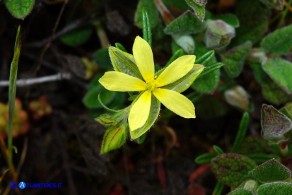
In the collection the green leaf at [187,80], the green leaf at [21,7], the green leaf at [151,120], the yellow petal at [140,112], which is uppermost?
the green leaf at [21,7]

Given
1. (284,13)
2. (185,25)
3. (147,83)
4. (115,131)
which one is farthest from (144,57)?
(284,13)

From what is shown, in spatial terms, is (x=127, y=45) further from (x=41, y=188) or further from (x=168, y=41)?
(x=41, y=188)

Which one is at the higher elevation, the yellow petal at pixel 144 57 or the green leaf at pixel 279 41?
the yellow petal at pixel 144 57

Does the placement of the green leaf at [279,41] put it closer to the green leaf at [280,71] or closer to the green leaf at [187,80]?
the green leaf at [280,71]

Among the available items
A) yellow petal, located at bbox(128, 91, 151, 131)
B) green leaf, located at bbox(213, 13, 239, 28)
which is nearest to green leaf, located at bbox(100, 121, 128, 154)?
yellow petal, located at bbox(128, 91, 151, 131)

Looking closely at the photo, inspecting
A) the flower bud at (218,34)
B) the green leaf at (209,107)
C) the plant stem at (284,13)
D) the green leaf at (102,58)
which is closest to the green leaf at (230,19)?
the flower bud at (218,34)

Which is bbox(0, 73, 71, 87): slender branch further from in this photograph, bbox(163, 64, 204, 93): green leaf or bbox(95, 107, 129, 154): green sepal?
bbox(163, 64, 204, 93): green leaf

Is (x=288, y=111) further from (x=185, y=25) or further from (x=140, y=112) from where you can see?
(x=140, y=112)
